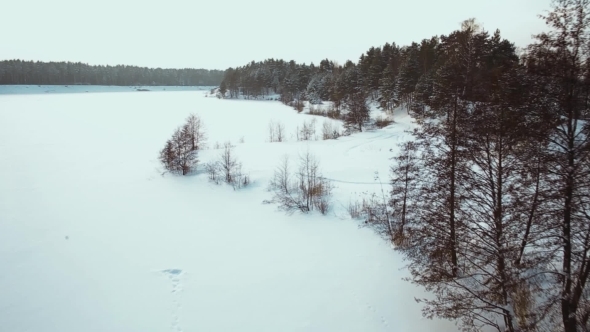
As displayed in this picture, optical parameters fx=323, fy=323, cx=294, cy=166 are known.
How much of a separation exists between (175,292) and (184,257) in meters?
2.58

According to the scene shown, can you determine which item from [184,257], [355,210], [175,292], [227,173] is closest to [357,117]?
[227,173]

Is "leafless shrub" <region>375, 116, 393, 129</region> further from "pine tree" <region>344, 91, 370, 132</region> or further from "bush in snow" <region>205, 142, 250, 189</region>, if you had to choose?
"bush in snow" <region>205, 142, 250, 189</region>

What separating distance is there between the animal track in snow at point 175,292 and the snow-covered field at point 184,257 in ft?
0.21

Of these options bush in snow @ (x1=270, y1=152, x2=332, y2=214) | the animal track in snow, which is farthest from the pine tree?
the animal track in snow

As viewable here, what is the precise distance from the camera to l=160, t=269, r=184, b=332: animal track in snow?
9.95m

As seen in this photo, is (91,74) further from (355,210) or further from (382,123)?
(355,210)

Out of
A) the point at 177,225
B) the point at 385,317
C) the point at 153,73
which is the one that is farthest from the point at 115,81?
the point at 385,317

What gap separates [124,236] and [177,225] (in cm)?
255

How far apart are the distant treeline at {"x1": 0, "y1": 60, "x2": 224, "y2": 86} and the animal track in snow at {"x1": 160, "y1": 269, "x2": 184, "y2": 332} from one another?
492ft

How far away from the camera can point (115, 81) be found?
157 metres

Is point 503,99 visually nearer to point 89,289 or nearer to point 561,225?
point 561,225

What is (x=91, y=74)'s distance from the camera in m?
147

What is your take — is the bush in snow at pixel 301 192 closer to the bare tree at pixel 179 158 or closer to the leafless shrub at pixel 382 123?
the bare tree at pixel 179 158

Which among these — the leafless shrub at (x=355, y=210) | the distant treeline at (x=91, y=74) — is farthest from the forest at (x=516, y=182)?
the distant treeline at (x=91, y=74)
